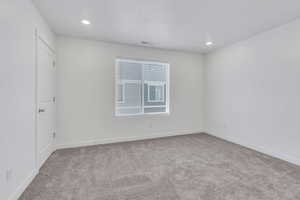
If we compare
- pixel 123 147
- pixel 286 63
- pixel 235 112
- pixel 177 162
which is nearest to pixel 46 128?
pixel 123 147

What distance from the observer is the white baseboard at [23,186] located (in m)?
1.67

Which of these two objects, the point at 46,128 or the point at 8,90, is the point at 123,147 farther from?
the point at 8,90

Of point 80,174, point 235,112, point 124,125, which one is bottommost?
point 80,174

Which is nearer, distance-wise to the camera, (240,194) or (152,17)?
(240,194)

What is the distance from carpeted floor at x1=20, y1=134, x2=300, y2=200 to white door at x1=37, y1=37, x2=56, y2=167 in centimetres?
29

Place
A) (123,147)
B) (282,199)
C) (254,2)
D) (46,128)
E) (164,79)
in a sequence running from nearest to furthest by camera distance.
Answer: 1. (282,199)
2. (254,2)
3. (46,128)
4. (123,147)
5. (164,79)

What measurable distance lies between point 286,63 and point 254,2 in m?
1.40

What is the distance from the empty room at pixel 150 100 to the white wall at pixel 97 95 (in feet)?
0.08

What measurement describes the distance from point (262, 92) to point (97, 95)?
3766 millimetres

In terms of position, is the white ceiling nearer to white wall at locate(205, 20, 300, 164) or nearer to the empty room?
the empty room

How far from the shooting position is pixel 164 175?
88.7 inches

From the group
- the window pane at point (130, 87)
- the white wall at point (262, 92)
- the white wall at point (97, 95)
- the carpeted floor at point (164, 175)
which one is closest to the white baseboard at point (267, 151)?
the white wall at point (262, 92)

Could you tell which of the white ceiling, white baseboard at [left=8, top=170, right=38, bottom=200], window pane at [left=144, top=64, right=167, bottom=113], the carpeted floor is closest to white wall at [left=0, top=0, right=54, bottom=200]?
white baseboard at [left=8, top=170, right=38, bottom=200]

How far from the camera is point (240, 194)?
1817 millimetres
